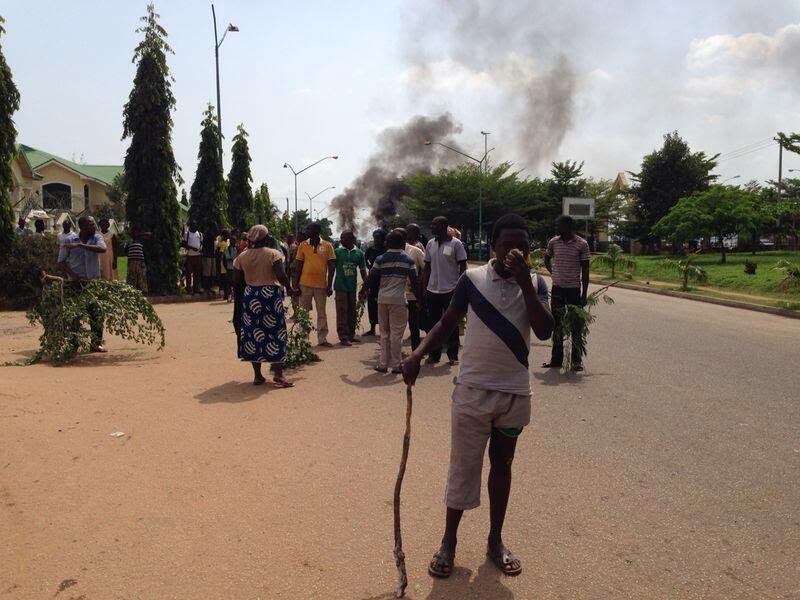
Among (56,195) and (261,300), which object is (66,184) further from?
(261,300)

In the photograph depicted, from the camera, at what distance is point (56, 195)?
50.7 meters

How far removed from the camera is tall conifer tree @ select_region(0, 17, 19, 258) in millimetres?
15180

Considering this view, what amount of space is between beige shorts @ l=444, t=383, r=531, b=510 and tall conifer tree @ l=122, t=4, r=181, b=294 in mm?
16427

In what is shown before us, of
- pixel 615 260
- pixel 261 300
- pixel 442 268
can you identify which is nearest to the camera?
pixel 261 300

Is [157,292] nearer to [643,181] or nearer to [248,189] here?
[248,189]

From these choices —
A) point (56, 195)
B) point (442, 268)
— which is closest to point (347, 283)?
point (442, 268)

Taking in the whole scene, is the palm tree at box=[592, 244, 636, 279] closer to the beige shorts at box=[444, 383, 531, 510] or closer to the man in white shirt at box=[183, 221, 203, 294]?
the beige shorts at box=[444, 383, 531, 510]

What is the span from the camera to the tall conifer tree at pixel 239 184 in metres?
31.9

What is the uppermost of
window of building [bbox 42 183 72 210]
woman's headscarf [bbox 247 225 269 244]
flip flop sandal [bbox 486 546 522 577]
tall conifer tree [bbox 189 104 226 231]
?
window of building [bbox 42 183 72 210]

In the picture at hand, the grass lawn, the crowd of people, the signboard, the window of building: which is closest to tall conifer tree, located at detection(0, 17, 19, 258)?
the crowd of people

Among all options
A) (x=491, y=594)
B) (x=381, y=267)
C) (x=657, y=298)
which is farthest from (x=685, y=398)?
(x=657, y=298)

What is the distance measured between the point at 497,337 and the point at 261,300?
4.48m

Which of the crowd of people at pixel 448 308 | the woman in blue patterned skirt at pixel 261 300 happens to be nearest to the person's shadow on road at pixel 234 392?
the crowd of people at pixel 448 308

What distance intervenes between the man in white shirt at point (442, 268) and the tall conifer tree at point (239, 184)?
24.0m
